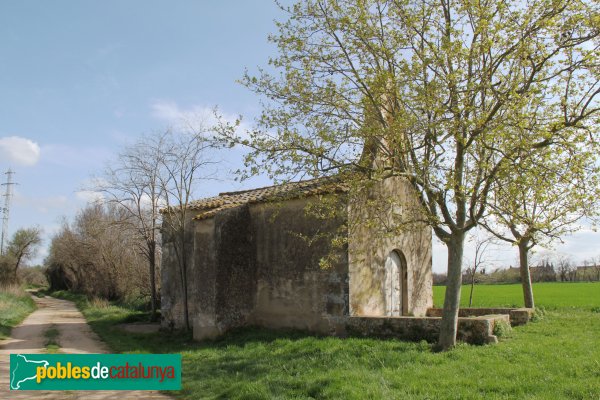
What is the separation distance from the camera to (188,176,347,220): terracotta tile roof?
41.3ft

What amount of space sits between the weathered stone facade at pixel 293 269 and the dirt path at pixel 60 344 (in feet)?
11.7

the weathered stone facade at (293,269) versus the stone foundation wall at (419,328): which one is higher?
the weathered stone facade at (293,269)

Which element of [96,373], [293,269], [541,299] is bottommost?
[541,299]

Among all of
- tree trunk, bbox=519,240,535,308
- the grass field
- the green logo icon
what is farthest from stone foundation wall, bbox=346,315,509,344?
tree trunk, bbox=519,240,535,308

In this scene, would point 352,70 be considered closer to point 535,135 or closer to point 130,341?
point 535,135

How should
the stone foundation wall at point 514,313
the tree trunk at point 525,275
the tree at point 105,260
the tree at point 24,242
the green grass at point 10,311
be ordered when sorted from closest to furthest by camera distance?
the stone foundation wall at point 514,313, the tree trunk at point 525,275, the green grass at point 10,311, the tree at point 105,260, the tree at point 24,242

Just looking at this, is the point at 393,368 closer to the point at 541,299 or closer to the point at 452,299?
the point at 452,299

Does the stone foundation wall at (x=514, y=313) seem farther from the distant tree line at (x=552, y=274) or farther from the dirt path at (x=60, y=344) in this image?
the distant tree line at (x=552, y=274)

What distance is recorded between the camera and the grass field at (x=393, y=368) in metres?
7.23

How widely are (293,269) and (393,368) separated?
547 centimetres

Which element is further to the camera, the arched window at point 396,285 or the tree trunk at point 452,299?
the arched window at point 396,285

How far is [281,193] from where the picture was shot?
1447cm

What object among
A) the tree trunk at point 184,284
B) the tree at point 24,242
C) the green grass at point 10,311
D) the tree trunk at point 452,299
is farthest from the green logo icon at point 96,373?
the tree at point 24,242

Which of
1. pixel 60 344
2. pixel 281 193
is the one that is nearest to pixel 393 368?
pixel 281 193
